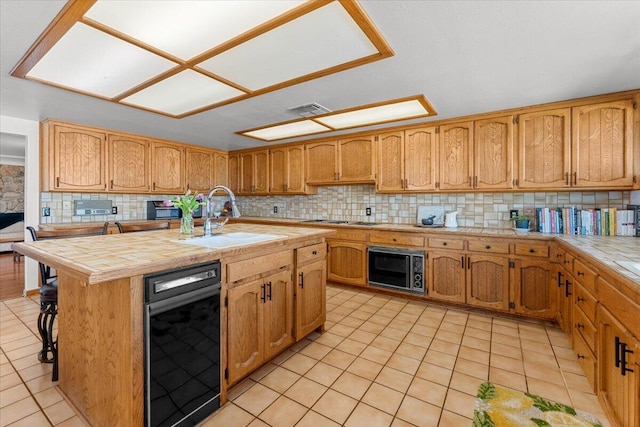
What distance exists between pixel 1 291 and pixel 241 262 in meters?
4.12

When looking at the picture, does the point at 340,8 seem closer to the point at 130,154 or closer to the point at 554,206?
the point at 554,206

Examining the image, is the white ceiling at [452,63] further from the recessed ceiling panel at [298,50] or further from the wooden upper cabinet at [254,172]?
the wooden upper cabinet at [254,172]

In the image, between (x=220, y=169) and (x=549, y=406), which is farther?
(x=220, y=169)

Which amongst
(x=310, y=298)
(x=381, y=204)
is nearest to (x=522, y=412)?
(x=310, y=298)

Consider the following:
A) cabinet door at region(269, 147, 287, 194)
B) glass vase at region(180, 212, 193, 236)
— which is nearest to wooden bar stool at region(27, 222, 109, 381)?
glass vase at region(180, 212, 193, 236)

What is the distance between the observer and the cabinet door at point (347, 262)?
150 inches

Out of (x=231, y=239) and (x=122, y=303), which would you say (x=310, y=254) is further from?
(x=122, y=303)

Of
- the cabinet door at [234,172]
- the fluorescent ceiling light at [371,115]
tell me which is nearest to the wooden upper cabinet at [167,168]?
the cabinet door at [234,172]

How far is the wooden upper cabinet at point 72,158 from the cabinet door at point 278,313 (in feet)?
11.0

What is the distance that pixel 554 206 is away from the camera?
318 centimetres

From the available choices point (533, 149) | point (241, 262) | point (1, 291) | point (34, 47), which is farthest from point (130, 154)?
point (533, 149)

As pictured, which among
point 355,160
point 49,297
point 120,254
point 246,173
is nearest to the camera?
point 120,254

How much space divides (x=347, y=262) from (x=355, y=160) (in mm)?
1461

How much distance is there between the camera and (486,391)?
1827 mm
